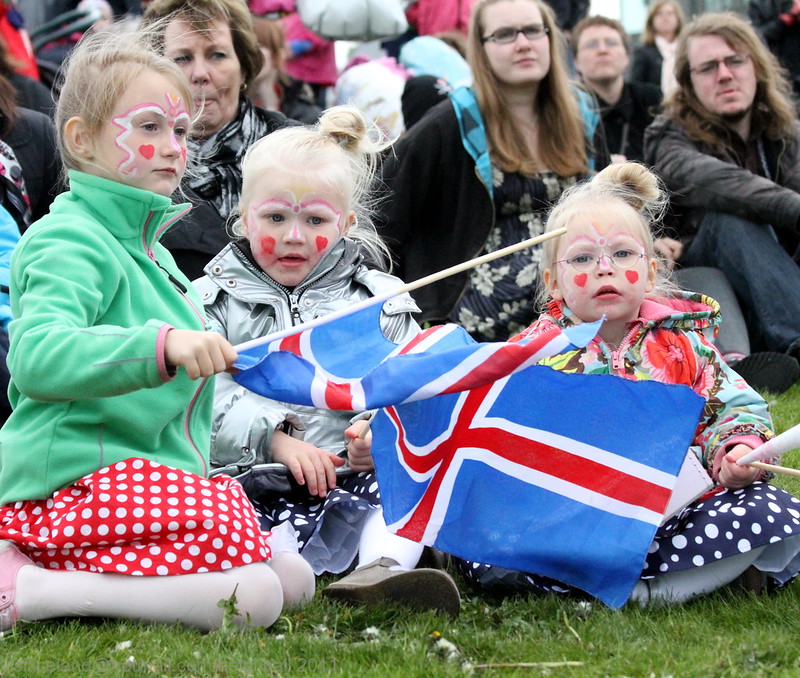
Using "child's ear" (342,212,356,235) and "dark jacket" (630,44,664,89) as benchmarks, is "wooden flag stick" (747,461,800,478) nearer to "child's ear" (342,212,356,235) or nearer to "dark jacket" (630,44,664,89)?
"child's ear" (342,212,356,235)

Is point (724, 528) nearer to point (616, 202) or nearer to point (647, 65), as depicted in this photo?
point (616, 202)

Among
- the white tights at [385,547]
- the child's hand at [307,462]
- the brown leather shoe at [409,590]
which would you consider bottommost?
the white tights at [385,547]

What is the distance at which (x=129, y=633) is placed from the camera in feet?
11.7

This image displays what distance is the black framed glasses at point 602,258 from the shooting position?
448 cm

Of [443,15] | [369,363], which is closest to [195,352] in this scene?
[369,363]

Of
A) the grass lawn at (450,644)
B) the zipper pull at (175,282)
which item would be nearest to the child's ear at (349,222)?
the zipper pull at (175,282)

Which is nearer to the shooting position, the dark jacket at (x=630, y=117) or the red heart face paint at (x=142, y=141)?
the red heart face paint at (x=142, y=141)

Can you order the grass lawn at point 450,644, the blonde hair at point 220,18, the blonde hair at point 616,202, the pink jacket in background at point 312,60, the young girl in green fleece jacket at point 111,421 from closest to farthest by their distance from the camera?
the grass lawn at point 450,644 < the young girl in green fleece jacket at point 111,421 < the blonde hair at point 616,202 < the blonde hair at point 220,18 < the pink jacket in background at point 312,60

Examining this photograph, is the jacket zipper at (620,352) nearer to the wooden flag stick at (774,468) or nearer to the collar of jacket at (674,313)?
the collar of jacket at (674,313)

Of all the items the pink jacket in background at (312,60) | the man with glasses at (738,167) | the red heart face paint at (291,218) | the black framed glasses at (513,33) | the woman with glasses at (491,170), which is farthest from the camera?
the pink jacket in background at (312,60)

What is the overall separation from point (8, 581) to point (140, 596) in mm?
359

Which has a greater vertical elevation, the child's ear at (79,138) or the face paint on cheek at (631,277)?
the child's ear at (79,138)

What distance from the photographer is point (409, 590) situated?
3.82 metres

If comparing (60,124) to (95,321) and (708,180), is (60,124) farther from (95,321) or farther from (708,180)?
(708,180)
